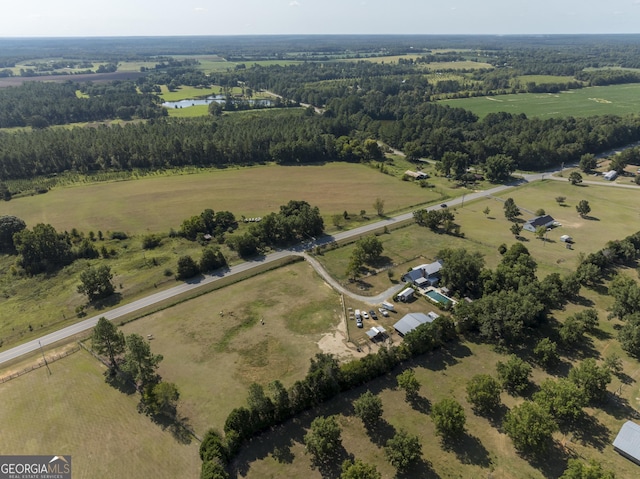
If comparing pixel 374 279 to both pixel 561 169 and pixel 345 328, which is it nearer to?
pixel 345 328

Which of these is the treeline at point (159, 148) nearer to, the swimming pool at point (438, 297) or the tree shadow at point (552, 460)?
the swimming pool at point (438, 297)

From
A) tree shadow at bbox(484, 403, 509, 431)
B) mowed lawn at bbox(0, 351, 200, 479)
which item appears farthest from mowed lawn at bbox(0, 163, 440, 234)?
tree shadow at bbox(484, 403, 509, 431)

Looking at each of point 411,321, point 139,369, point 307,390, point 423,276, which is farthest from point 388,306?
point 139,369

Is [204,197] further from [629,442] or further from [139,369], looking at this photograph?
[629,442]

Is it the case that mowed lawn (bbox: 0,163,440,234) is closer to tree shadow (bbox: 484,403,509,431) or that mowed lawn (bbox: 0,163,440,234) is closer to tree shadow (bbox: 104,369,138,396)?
tree shadow (bbox: 104,369,138,396)

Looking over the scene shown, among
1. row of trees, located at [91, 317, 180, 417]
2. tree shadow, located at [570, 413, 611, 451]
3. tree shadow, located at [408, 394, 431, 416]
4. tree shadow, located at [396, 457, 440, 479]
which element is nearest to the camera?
tree shadow, located at [396, 457, 440, 479]

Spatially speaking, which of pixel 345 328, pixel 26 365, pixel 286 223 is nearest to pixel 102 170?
pixel 286 223
